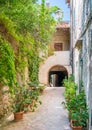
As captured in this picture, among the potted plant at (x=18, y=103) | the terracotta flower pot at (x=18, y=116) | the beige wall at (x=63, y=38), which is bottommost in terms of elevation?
the terracotta flower pot at (x=18, y=116)

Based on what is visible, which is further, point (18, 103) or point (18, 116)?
point (18, 103)

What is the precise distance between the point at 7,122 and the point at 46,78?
1285 cm

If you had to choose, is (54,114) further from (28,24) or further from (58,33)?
(58,33)

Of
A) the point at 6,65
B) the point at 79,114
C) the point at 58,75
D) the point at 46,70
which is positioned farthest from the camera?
the point at 58,75

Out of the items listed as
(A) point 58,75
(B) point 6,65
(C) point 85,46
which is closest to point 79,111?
(C) point 85,46

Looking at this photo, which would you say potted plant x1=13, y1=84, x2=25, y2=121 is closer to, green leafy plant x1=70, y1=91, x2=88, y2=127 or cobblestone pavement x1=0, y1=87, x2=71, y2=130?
cobblestone pavement x1=0, y1=87, x2=71, y2=130

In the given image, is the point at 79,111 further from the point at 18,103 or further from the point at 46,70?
the point at 46,70

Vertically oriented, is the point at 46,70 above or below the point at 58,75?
above

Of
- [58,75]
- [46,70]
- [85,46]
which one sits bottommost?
[58,75]

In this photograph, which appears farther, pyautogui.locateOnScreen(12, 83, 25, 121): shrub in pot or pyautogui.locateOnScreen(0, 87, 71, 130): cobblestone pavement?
pyautogui.locateOnScreen(12, 83, 25, 121): shrub in pot

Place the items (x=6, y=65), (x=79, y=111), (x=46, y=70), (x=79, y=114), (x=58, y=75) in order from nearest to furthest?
(x=79, y=114) < (x=79, y=111) < (x=6, y=65) < (x=46, y=70) < (x=58, y=75)

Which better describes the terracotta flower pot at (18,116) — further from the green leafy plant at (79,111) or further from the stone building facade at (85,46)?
the stone building facade at (85,46)

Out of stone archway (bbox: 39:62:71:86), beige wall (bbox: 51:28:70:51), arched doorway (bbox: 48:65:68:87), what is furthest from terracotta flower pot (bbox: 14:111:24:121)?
beige wall (bbox: 51:28:70:51)

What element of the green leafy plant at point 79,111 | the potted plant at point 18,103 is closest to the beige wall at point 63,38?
the potted plant at point 18,103
